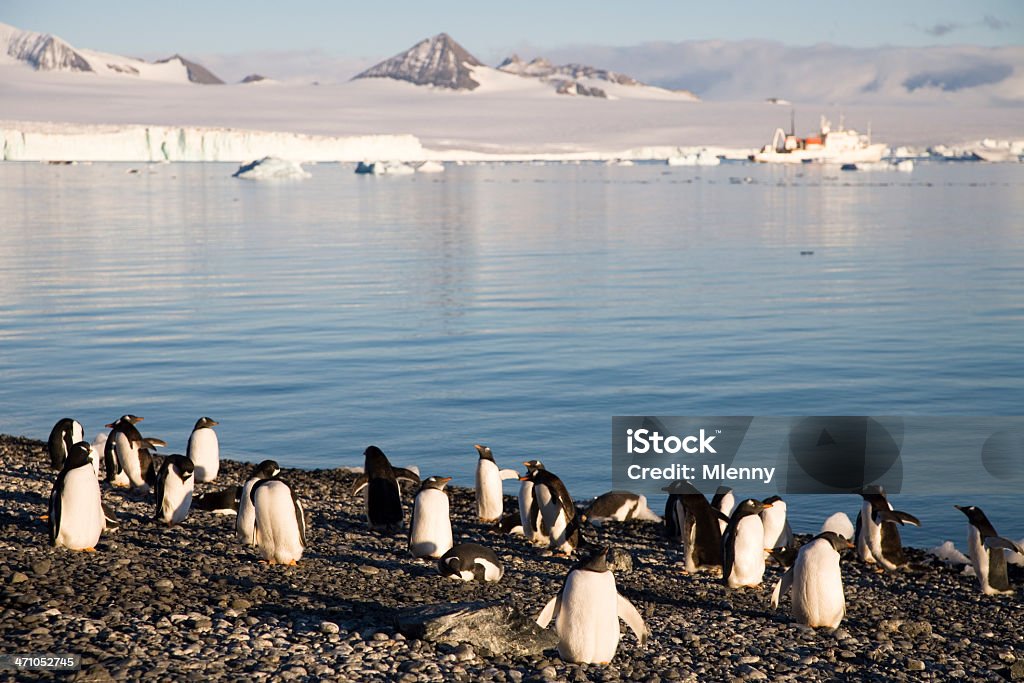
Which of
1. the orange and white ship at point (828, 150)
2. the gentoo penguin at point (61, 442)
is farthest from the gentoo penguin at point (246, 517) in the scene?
the orange and white ship at point (828, 150)

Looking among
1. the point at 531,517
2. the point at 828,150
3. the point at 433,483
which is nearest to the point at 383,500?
the point at 433,483

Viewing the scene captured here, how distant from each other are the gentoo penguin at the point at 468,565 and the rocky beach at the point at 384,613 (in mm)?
82

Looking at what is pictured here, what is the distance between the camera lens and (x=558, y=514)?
Result: 361 inches

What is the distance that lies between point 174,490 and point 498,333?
13290mm

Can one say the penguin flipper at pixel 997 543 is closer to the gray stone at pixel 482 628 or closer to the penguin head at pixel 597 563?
the penguin head at pixel 597 563

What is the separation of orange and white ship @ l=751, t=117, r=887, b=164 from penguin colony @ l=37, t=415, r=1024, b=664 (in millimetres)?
159391

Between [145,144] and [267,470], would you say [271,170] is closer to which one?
[145,144]

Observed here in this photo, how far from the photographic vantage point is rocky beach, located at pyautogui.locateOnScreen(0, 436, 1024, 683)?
6.22 metres

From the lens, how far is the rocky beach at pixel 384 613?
20.4 feet

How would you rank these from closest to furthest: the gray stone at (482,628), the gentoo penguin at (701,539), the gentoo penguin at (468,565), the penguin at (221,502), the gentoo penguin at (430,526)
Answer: the gray stone at (482,628), the gentoo penguin at (468,565), the gentoo penguin at (430,526), the gentoo penguin at (701,539), the penguin at (221,502)

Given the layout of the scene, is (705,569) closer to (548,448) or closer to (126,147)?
(548,448)

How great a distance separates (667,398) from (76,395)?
8.65 metres

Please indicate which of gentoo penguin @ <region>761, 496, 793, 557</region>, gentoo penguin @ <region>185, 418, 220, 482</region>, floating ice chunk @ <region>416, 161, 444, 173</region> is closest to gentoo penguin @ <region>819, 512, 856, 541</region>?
gentoo penguin @ <region>761, 496, 793, 557</region>

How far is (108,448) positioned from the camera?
10992 mm
